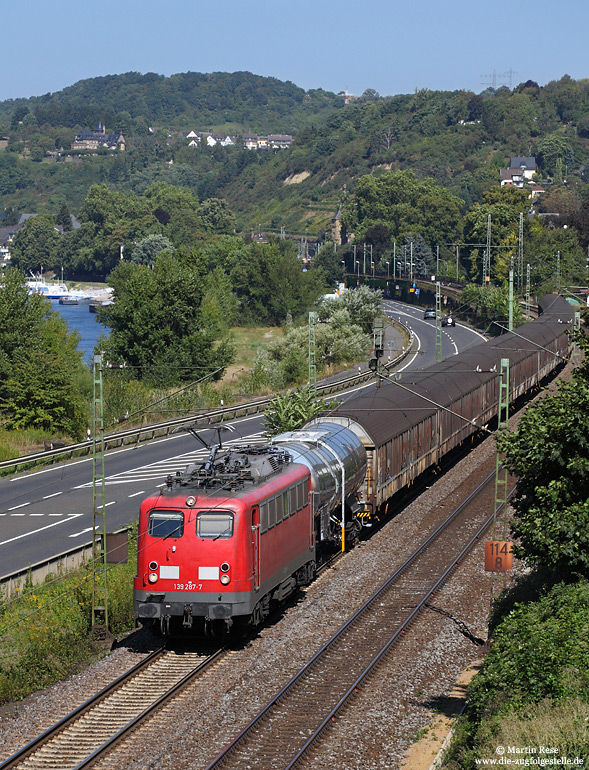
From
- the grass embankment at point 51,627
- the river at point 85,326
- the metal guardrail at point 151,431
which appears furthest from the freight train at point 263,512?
the river at point 85,326

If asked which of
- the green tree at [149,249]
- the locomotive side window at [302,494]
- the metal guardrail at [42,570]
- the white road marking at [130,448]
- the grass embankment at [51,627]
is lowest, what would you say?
→ the white road marking at [130,448]

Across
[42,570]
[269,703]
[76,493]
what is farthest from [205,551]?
[76,493]

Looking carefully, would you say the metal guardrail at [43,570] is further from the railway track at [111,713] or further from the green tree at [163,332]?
the green tree at [163,332]

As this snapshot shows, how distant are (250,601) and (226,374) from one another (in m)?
69.4

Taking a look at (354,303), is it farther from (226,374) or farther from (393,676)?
(393,676)

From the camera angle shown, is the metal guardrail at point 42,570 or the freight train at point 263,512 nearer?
the freight train at point 263,512

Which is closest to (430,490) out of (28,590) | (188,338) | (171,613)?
(28,590)

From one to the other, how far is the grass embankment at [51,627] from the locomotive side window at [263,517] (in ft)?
15.2

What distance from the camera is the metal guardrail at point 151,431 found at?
49.9 m

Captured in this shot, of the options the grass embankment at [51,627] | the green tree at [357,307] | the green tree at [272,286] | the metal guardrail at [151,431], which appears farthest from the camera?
the green tree at [272,286]

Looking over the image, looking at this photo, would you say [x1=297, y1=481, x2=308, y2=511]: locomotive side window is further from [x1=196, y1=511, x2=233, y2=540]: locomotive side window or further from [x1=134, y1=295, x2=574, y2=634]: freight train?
[x1=196, y1=511, x2=233, y2=540]: locomotive side window

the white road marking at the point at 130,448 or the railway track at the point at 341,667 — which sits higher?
the railway track at the point at 341,667

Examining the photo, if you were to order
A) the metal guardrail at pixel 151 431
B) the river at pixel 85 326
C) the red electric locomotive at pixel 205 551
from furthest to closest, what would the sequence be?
the river at pixel 85 326, the metal guardrail at pixel 151 431, the red electric locomotive at pixel 205 551

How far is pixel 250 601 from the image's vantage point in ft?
69.0
